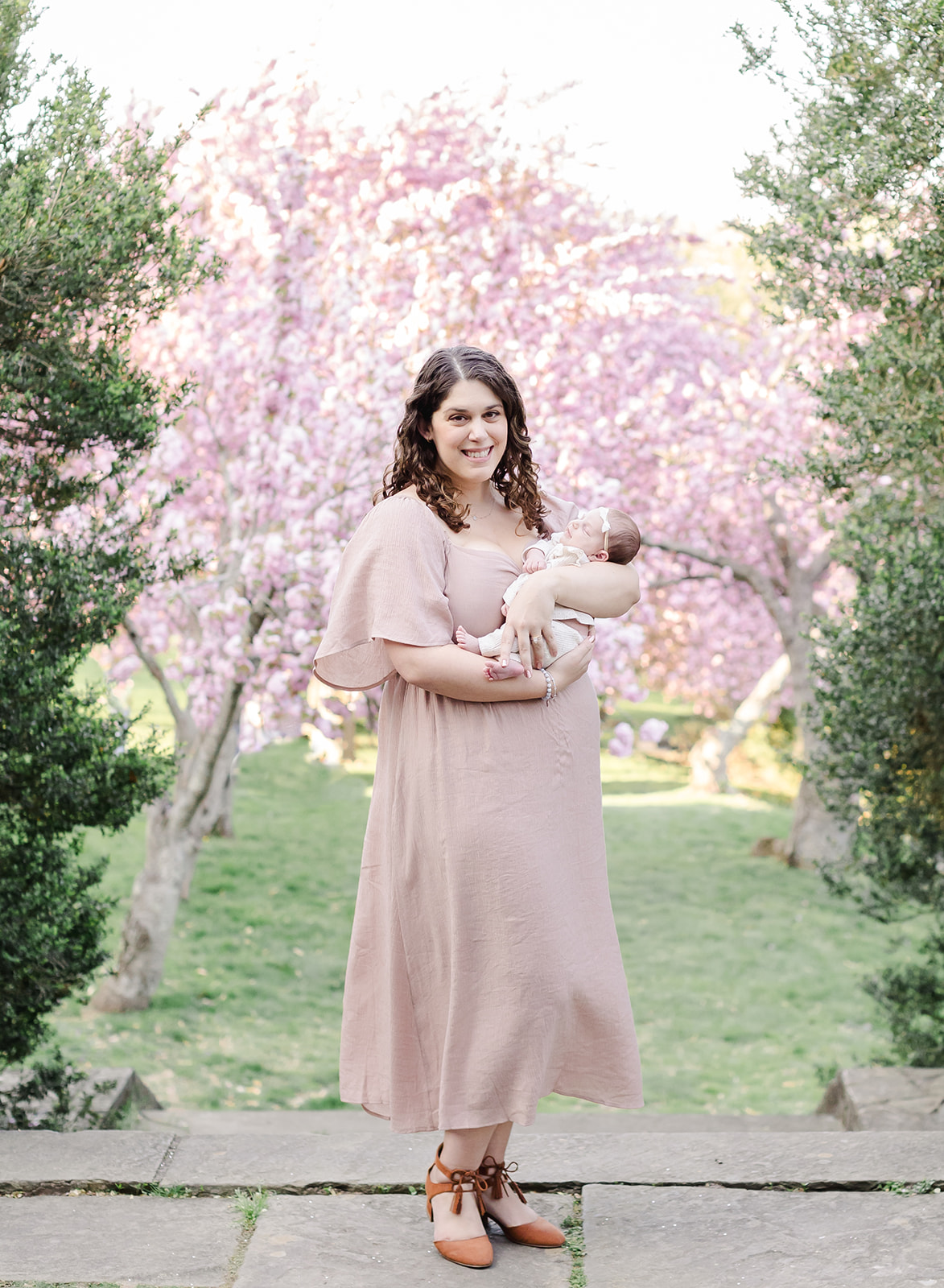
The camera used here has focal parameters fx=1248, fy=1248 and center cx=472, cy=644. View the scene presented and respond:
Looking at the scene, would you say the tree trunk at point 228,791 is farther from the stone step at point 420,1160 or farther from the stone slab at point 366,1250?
the stone slab at point 366,1250

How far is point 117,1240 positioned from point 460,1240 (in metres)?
0.80

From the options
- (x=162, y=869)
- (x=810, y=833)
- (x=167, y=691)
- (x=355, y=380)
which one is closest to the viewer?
(x=167, y=691)

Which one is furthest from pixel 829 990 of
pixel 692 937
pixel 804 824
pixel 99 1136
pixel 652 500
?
pixel 99 1136

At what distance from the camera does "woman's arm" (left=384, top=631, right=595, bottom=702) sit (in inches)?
108

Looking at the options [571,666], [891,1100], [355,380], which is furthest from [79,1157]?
[355,380]

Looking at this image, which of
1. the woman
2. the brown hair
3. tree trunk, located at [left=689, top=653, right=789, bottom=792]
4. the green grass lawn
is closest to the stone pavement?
the woman

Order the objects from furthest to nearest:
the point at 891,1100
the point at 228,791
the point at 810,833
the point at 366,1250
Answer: the point at 810,833, the point at 228,791, the point at 891,1100, the point at 366,1250

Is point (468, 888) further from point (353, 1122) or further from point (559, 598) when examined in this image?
point (353, 1122)

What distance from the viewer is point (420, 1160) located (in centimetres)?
341

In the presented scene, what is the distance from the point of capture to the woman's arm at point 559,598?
9.03 ft

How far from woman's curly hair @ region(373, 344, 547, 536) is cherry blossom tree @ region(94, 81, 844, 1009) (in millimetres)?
1717

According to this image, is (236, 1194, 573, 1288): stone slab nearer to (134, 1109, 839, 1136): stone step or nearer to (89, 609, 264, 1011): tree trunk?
(134, 1109, 839, 1136): stone step

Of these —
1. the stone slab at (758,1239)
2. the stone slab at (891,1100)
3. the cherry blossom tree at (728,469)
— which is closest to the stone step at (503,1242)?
the stone slab at (758,1239)

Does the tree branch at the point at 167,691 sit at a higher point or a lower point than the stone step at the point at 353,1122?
higher
